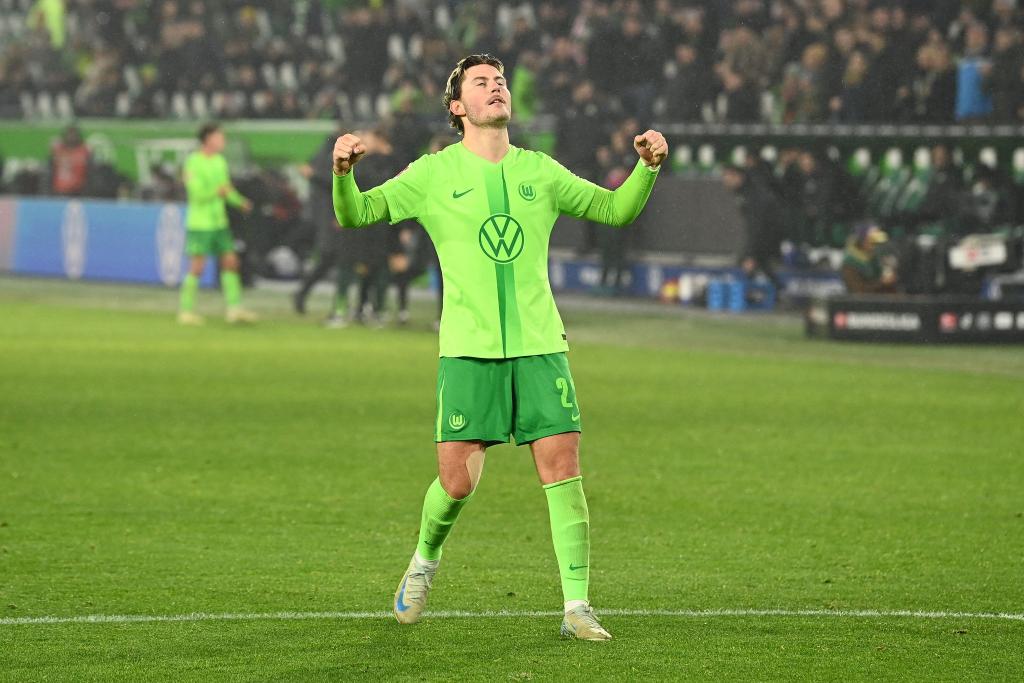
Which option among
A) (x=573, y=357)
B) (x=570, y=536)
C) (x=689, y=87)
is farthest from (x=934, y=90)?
(x=570, y=536)

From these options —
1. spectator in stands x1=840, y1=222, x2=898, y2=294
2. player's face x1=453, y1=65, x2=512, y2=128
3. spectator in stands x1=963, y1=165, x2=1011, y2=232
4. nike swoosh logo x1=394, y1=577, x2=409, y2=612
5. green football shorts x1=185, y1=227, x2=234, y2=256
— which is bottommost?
nike swoosh logo x1=394, y1=577, x2=409, y2=612

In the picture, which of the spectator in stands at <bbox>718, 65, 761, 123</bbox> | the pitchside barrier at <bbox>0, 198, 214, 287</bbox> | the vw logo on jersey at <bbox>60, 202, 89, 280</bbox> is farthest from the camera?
the vw logo on jersey at <bbox>60, 202, 89, 280</bbox>

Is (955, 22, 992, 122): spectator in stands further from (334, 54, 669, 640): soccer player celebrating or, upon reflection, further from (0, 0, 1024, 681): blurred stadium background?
(334, 54, 669, 640): soccer player celebrating

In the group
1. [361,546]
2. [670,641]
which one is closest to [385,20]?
→ [361,546]

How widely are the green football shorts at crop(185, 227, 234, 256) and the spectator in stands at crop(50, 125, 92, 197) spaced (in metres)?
11.0

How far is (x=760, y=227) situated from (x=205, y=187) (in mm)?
6940

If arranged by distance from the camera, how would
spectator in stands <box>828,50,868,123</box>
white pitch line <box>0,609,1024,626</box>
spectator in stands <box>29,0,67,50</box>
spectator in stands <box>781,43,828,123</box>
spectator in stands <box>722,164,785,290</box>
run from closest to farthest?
white pitch line <box>0,609,1024,626</box>, spectator in stands <box>722,164,785,290</box>, spectator in stands <box>828,50,868,123</box>, spectator in stands <box>781,43,828,123</box>, spectator in stands <box>29,0,67,50</box>

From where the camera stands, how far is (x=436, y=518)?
689 cm

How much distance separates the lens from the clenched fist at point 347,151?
6.46 meters

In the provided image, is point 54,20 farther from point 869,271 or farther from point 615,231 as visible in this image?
point 869,271

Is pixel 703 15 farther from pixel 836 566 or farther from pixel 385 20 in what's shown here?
pixel 836 566

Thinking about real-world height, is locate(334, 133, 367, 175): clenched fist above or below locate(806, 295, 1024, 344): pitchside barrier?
above

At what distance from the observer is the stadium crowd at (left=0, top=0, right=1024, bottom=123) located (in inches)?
957

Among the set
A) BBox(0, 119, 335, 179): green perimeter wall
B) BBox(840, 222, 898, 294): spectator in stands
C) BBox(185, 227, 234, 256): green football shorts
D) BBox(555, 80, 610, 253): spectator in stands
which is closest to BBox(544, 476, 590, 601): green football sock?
BBox(840, 222, 898, 294): spectator in stands
